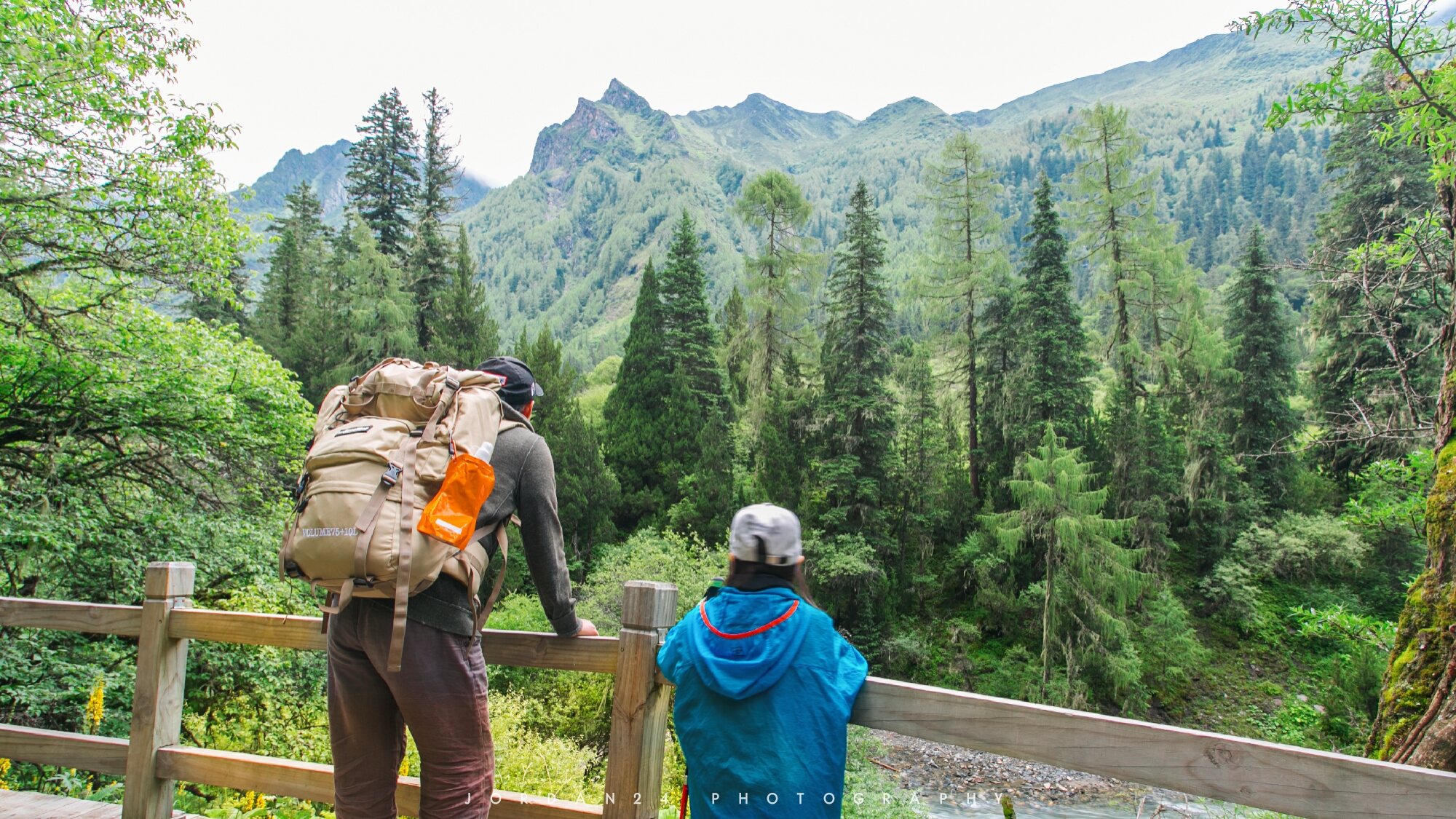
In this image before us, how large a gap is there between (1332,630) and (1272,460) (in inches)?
674

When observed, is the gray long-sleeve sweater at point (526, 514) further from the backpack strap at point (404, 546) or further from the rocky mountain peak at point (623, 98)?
the rocky mountain peak at point (623, 98)

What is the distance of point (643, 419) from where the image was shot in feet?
83.9

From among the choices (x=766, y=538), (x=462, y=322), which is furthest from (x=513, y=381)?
(x=462, y=322)

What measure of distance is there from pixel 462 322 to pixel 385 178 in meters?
6.77

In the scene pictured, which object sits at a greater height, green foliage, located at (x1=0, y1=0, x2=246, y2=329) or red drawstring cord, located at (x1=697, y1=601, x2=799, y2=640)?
green foliage, located at (x1=0, y1=0, x2=246, y2=329)

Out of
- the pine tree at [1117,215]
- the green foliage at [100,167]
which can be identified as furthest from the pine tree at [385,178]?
the pine tree at [1117,215]

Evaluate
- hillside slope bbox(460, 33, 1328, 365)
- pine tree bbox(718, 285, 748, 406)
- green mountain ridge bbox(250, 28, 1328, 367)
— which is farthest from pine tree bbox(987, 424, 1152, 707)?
hillside slope bbox(460, 33, 1328, 365)

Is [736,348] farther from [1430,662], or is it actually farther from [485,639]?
[485,639]

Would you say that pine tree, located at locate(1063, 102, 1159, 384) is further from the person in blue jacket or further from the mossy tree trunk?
the person in blue jacket

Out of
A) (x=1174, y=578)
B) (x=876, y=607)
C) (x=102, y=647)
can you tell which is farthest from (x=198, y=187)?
(x=1174, y=578)

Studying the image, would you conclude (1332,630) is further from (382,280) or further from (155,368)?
(382,280)

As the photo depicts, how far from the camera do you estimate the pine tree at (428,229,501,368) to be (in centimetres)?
2198

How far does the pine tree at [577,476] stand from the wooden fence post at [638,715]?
19568 millimetres

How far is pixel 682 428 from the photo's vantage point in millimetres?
24719
